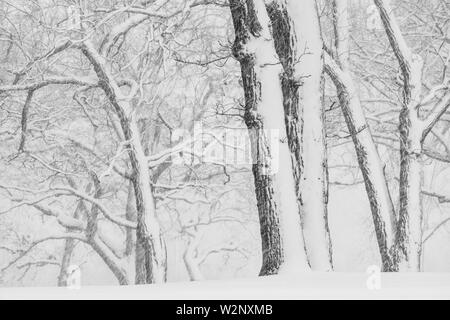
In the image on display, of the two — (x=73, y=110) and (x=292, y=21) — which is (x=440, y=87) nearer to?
(x=292, y=21)

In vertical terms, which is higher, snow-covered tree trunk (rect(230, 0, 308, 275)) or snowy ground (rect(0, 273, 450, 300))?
snow-covered tree trunk (rect(230, 0, 308, 275))

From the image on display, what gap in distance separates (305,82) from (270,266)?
266 cm

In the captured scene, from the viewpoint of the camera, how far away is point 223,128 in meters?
21.3

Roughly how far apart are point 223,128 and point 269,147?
34.5 ft

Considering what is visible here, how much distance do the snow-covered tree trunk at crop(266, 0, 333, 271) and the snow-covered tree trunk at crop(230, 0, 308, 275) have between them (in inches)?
26.7

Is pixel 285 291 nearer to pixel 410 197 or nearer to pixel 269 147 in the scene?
pixel 269 147

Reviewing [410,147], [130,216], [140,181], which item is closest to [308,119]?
[410,147]

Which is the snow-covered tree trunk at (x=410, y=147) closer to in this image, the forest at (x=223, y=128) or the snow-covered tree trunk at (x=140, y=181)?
the forest at (x=223, y=128)

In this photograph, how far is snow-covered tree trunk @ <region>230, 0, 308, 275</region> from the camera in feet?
35.3

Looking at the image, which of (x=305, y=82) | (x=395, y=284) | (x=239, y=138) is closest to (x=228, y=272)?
(x=239, y=138)

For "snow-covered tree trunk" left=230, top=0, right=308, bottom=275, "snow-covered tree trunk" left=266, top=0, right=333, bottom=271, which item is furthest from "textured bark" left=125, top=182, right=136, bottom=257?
"snow-covered tree trunk" left=230, top=0, right=308, bottom=275

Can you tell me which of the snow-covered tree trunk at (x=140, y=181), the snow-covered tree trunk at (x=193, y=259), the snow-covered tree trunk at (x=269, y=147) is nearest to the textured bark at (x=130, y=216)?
the snow-covered tree trunk at (x=193, y=259)

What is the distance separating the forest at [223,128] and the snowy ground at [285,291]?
2.48 ft

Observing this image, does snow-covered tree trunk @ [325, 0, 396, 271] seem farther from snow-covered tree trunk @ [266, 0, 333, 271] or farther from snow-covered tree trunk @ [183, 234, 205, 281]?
snow-covered tree trunk @ [183, 234, 205, 281]
